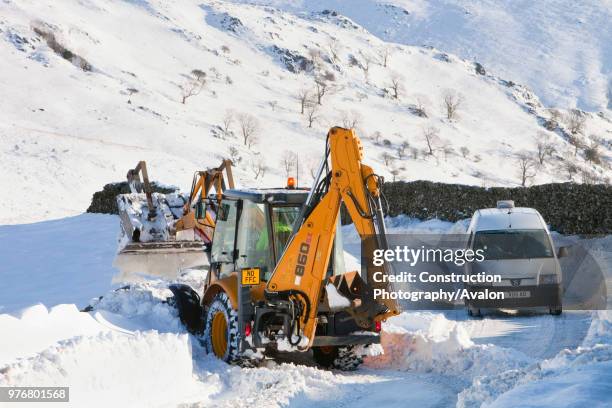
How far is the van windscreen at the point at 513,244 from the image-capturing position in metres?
12.9

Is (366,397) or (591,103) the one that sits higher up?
(591,103)

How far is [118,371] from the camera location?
7406mm

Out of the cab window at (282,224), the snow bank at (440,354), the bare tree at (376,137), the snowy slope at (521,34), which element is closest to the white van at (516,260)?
the snow bank at (440,354)

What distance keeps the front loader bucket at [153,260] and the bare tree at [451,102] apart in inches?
3249

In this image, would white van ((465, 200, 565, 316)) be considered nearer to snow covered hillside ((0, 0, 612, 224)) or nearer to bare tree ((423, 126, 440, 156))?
snow covered hillside ((0, 0, 612, 224))

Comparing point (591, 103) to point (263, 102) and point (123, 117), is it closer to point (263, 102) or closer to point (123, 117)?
point (263, 102)

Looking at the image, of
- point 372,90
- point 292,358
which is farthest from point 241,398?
point 372,90

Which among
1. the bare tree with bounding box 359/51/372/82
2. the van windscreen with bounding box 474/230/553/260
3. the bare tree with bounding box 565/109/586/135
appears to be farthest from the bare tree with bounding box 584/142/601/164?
the van windscreen with bounding box 474/230/553/260

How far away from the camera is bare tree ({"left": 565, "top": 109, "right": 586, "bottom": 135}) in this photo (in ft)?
335

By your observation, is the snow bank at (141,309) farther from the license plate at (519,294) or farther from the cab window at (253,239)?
the license plate at (519,294)

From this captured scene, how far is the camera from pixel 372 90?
10144 centimetres

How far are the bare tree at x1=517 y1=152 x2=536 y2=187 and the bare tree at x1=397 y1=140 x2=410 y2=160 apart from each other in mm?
11846

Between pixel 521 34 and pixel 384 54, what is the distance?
59.0m

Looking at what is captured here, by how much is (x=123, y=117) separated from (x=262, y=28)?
2202 inches
